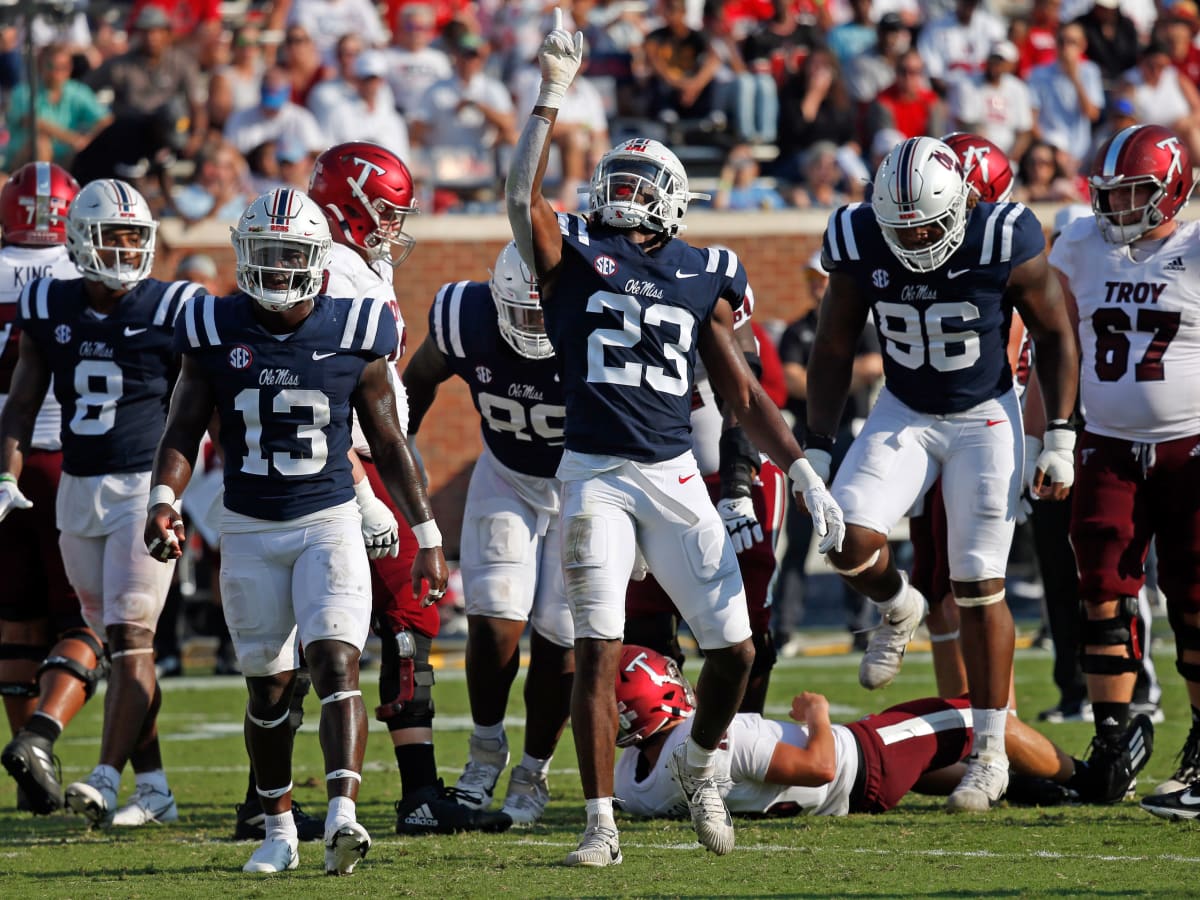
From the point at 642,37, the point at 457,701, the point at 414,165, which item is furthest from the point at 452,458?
the point at 457,701

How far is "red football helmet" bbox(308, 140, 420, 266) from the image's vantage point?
19.4 ft

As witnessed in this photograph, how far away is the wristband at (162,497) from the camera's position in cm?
477

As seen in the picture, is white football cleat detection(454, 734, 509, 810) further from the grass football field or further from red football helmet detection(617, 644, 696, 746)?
red football helmet detection(617, 644, 696, 746)

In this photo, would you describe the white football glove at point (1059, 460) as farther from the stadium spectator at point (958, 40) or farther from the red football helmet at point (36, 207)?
the stadium spectator at point (958, 40)

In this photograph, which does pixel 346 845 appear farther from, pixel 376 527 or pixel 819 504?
pixel 819 504

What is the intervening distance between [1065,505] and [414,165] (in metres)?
7.28

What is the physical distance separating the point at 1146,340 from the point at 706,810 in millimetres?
2103

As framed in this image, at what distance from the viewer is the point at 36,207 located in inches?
264

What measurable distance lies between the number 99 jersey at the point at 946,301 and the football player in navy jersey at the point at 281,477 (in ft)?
5.38

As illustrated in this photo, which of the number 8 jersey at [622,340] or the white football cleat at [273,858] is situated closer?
the white football cleat at [273,858]

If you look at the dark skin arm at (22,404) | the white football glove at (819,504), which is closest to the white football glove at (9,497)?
the dark skin arm at (22,404)

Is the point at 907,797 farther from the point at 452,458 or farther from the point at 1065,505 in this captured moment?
the point at 452,458

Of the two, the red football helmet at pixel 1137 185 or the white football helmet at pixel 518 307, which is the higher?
the red football helmet at pixel 1137 185

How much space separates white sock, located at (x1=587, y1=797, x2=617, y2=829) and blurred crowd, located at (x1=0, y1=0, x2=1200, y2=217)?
8.67 meters
